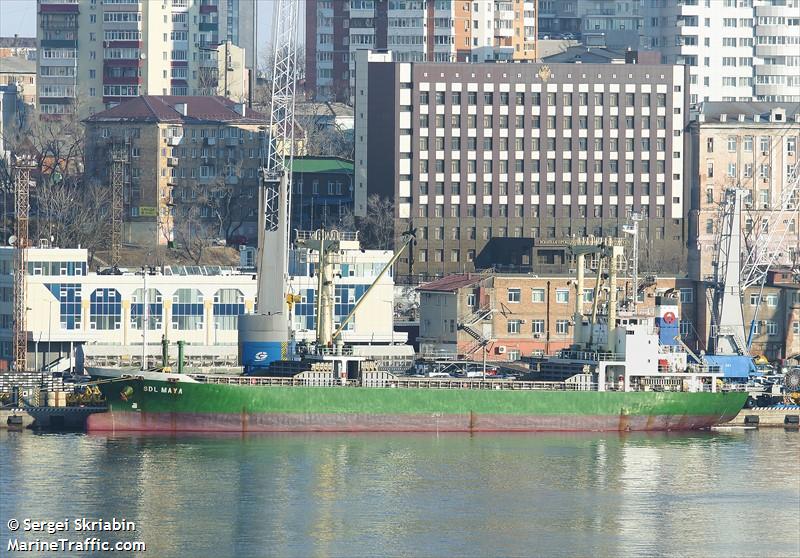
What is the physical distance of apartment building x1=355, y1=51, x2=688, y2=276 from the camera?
15450cm

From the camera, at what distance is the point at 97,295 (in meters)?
110

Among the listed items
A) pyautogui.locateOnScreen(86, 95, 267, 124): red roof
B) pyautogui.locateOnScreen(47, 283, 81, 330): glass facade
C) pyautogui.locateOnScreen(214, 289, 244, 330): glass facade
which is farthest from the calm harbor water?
pyautogui.locateOnScreen(86, 95, 267, 124): red roof

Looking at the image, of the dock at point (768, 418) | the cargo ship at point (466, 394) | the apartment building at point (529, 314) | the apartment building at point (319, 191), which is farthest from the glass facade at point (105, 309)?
the apartment building at point (319, 191)

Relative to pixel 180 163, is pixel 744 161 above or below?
below

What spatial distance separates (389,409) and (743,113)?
81308 millimetres

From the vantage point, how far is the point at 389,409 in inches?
3654

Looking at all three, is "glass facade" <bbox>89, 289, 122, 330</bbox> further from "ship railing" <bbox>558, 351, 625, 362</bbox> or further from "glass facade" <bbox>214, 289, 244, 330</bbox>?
"ship railing" <bbox>558, 351, 625, 362</bbox>

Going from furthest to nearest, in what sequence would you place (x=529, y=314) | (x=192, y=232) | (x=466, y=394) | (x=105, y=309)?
1. (x=192, y=232)
2. (x=529, y=314)
3. (x=105, y=309)
4. (x=466, y=394)

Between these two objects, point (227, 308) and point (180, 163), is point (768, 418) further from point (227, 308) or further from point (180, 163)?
point (180, 163)

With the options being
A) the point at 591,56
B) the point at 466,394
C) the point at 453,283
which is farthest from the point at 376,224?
the point at 466,394

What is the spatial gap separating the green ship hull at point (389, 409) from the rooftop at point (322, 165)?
75447 millimetres

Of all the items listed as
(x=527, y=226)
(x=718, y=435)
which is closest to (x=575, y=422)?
(x=718, y=435)

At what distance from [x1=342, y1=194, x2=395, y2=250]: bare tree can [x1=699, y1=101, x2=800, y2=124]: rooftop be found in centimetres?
2647

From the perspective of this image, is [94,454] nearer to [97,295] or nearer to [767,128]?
[97,295]
